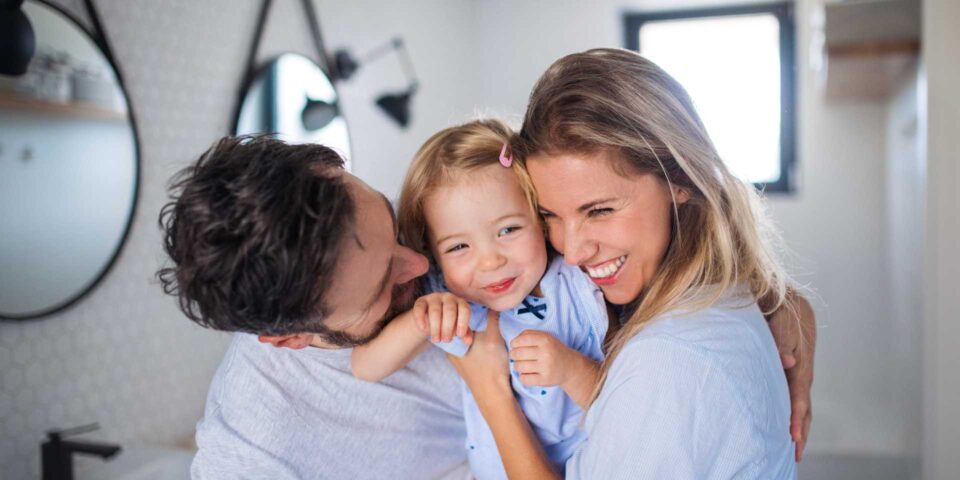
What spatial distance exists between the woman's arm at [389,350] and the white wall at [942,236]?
1512 millimetres

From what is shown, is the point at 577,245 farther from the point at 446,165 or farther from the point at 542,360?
the point at 446,165

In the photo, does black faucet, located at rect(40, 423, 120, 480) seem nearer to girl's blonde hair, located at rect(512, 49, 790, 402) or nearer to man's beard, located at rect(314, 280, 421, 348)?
man's beard, located at rect(314, 280, 421, 348)

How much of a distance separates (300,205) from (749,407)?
0.61 meters

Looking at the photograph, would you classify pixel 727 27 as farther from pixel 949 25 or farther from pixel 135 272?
pixel 135 272

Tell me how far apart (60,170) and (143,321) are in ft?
1.52

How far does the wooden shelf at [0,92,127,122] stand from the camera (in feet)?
4.67

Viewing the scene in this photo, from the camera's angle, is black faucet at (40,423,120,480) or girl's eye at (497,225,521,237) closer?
girl's eye at (497,225,521,237)

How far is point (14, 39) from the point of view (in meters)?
1.38

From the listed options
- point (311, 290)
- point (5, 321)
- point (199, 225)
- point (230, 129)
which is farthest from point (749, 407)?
point (230, 129)

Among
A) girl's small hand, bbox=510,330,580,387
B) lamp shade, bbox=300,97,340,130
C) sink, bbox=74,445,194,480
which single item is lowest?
sink, bbox=74,445,194,480

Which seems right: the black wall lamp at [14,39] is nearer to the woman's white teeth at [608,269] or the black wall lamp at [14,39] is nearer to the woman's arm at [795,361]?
the woman's white teeth at [608,269]

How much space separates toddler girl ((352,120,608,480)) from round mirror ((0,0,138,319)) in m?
0.76

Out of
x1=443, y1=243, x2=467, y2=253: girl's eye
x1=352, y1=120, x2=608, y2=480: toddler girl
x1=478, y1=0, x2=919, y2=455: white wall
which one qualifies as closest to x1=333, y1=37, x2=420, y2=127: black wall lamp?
x1=478, y1=0, x2=919, y2=455: white wall

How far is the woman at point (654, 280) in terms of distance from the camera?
0.91 meters
